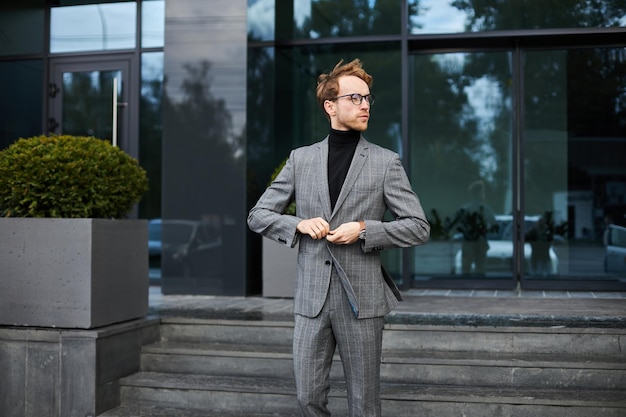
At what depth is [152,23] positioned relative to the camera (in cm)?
916

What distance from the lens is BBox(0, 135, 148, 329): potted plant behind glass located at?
4949 millimetres

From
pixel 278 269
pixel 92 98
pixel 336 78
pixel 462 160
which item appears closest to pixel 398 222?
pixel 336 78

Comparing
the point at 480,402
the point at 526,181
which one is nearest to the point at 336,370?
the point at 480,402

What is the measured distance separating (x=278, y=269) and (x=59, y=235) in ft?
10.1

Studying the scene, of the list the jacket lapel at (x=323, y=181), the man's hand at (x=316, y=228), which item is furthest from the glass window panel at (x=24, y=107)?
the man's hand at (x=316, y=228)

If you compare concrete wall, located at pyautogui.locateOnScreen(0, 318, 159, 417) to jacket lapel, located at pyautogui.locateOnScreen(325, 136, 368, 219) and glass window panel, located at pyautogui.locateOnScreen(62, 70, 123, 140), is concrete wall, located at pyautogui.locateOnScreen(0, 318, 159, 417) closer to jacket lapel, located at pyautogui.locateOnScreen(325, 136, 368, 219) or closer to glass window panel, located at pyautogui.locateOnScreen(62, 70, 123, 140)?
jacket lapel, located at pyautogui.locateOnScreen(325, 136, 368, 219)

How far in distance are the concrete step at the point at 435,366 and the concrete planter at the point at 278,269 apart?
84.8 inches

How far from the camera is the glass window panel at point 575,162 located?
834 centimetres

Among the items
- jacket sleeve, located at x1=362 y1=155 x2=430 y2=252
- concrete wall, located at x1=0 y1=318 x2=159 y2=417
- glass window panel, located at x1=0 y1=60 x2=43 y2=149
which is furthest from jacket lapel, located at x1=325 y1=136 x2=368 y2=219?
glass window panel, located at x1=0 y1=60 x2=43 y2=149

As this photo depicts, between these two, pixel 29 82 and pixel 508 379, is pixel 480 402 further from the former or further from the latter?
pixel 29 82

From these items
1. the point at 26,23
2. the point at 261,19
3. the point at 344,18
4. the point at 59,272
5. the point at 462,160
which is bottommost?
the point at 59,272

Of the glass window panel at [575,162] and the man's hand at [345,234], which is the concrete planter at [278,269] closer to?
the glass window panel at [575,162]

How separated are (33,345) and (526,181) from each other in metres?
5.63

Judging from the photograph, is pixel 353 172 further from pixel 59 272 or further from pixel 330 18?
pixel 330 18
